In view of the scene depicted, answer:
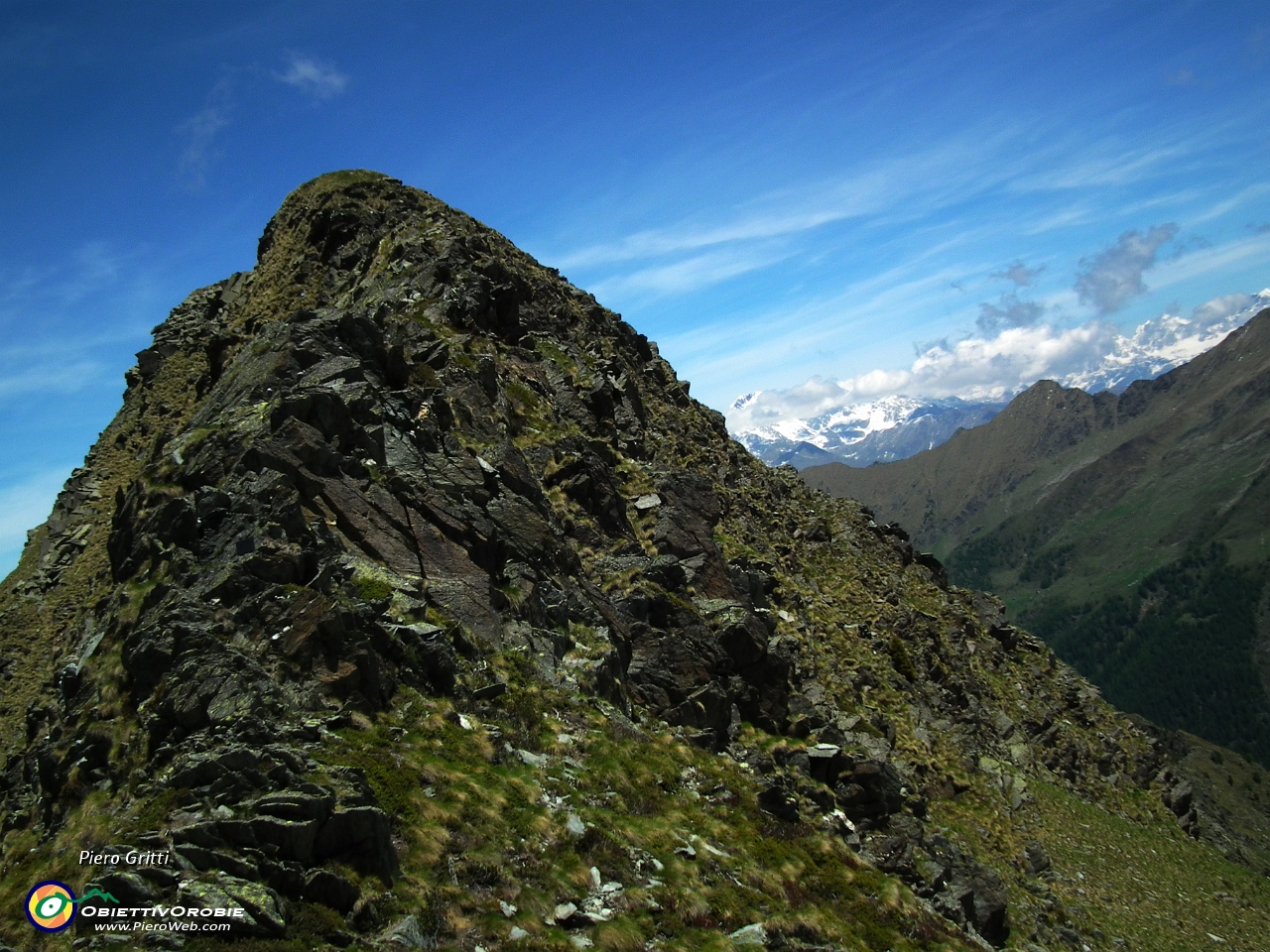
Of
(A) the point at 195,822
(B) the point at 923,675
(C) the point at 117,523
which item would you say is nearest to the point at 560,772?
(A) the point at 195,822

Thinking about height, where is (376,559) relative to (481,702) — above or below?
above

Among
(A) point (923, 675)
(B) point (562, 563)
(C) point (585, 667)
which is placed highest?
(B) point (562, 563)

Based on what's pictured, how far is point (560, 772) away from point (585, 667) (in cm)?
729

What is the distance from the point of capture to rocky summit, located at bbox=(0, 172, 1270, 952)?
15.0 metres

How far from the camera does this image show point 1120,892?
45.9 m

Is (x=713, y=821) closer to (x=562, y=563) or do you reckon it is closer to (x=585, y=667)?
(x=585, y=667)

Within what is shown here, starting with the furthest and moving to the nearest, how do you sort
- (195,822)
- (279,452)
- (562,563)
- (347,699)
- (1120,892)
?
(1120,892)
(562,563)
(279,452)
(347,699)
(195,822)

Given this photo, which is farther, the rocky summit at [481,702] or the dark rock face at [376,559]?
the dark rock face at [376,559]

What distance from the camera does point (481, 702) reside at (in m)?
23.1

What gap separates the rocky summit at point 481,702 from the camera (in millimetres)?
14984

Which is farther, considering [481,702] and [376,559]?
[376,559]

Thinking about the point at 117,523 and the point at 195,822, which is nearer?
the point at 195,822

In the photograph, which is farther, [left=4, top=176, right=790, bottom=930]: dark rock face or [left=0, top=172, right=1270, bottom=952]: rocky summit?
[left=4, top=176, right=790, bottom=930]: dark rock face

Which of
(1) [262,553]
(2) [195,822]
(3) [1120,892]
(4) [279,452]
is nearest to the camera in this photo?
(2) [195,822]
